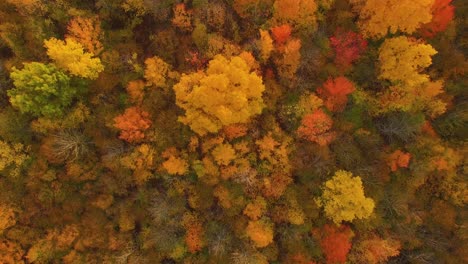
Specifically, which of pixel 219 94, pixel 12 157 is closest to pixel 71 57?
pixel 12 157

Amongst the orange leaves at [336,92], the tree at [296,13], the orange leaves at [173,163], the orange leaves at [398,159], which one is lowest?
the orange leaves at [173,163]

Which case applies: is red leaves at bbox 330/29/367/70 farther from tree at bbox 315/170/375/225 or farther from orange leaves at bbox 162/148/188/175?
orange leaves at bbox 162/148/188/175

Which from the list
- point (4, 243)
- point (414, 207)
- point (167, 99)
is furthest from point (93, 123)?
point (414, 207)

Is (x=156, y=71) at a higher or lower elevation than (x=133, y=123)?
higher

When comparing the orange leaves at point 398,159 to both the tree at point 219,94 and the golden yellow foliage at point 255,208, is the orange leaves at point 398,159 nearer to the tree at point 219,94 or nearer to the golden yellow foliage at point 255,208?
the golden yellow foliage at point 255,208

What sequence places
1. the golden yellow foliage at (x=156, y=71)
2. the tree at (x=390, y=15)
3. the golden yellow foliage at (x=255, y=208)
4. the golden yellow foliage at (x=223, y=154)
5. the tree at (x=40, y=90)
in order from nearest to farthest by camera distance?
the tree at (x=40, y=90) < the tree at (x=390, y=15) < the golden yellow foliage at (x=223, y=154) < the golden yellow foliage at (x=156, y=71) < the golden yellow foliage at (x=255, y=208)

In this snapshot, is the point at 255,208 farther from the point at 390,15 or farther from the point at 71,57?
the point at 390,15

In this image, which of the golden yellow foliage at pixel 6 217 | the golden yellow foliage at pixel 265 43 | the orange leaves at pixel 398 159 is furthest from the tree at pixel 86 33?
the orange leaves at pixel 398 159

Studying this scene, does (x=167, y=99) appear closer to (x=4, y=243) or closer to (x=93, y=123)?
(x=93, y=123)
